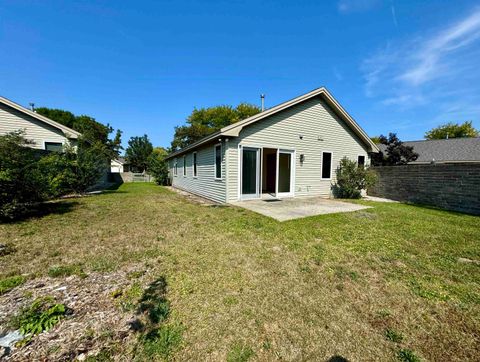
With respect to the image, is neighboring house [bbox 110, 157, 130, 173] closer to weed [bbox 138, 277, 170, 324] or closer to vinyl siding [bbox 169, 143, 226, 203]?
vinyl siding [bbox 169, 143, 226, 203]

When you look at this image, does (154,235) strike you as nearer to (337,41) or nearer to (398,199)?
(398,199)

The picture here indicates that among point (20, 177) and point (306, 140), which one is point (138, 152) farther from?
point (306, 140)

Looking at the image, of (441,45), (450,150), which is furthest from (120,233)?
(450,150)

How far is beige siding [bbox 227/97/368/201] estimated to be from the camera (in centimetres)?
875

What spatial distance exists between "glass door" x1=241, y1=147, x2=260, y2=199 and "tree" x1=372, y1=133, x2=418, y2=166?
15968 mm

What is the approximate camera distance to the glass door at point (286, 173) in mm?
10031

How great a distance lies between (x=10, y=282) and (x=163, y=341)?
2.44 m

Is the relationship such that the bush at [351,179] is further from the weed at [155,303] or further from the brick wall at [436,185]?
the weed at [155,303]

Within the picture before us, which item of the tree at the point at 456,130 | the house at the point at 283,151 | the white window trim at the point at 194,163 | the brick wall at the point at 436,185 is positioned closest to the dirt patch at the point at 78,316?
the house at the point at 283,151

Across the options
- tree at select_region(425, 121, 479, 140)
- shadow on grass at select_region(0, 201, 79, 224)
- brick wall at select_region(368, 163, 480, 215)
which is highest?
tree at select_region(425, 121, 479, 140)

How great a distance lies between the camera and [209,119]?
39.1m

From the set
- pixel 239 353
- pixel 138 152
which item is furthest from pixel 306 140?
pixel 138 152

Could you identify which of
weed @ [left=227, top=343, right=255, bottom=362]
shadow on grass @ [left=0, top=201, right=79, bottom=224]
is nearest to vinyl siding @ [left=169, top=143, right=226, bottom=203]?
shadow on grass @ [left=0, top=201, right=79, bottom=224]

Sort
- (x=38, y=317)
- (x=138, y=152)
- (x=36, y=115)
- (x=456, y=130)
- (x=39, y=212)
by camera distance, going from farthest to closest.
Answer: (x=138, y=152)
(x=456, y=130)
(x=36, y=115)
(x=39, y=212)
(x=38, y=317)
